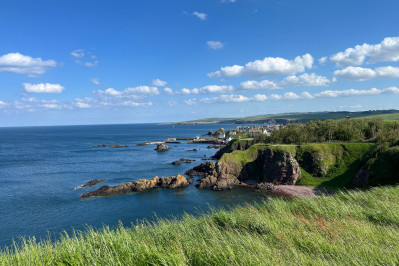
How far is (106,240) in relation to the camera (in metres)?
9.80

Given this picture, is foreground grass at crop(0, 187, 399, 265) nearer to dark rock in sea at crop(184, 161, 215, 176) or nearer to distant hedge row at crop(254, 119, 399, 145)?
dark rock in sea at crop(184, 161, 215, 176)

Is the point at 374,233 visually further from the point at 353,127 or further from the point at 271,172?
the point at 353,127

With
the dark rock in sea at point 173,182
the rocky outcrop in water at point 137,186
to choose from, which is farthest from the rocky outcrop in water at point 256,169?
the rocky outcrop in water at point 137,186

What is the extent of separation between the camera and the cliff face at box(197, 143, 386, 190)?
63.5 metres

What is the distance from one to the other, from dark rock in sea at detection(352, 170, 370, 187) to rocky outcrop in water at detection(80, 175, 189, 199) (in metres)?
44.9

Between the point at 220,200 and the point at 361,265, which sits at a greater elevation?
the point at 361,265

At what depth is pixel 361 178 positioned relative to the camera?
5509cm

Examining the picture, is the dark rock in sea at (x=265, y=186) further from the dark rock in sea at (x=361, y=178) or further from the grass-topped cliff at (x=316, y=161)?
the dark rock in sea at (x=361, y=178)

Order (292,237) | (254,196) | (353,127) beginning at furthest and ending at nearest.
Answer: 1. (353,127)
2. (254,196)
3. (292,237)

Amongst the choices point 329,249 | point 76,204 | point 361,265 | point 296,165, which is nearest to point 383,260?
point 361,265

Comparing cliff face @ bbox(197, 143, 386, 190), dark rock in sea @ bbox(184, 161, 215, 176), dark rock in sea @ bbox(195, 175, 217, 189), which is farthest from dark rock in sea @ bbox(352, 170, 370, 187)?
dark rock in sea @ bbox(184, 161, 215, 176)

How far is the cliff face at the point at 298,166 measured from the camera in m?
63.5

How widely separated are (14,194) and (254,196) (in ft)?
208

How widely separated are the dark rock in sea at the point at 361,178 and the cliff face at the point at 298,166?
88.1 inches
